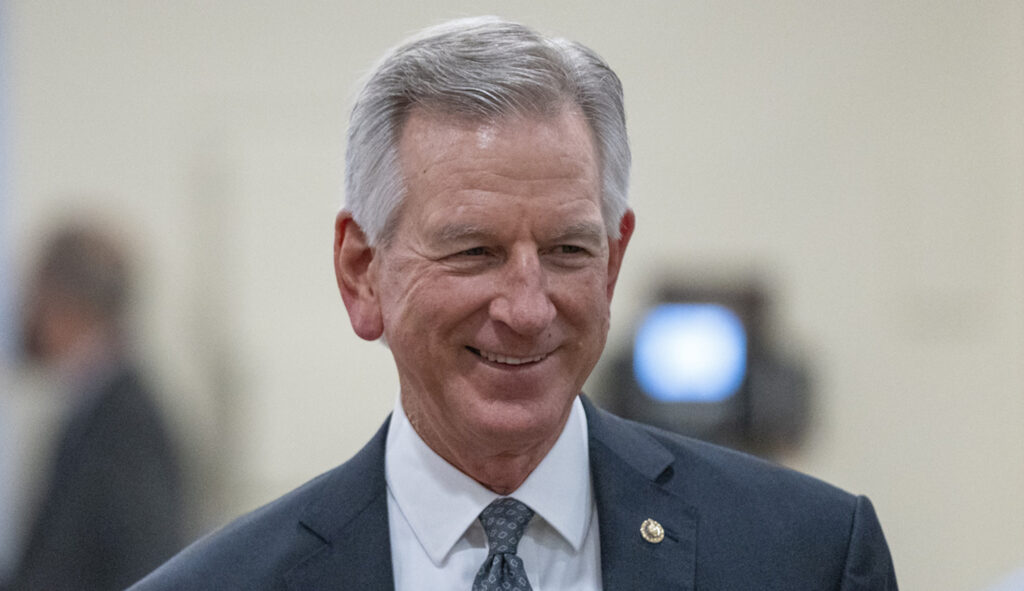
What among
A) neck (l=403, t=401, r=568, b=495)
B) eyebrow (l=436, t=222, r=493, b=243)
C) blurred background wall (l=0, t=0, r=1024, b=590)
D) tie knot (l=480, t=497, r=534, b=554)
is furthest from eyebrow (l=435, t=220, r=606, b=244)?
blurred background wall (l=0, t=0, r=1024, b=590)

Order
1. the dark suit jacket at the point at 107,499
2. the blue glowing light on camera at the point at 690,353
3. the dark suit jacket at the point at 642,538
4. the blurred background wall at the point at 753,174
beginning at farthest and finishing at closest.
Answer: the blurred background wall at the point at 753,174 → the blue glowing light on camera at the point at 690,353 → the dark suit jacket at the point at 107,499 → the dark suit jacket at the point at 642,538

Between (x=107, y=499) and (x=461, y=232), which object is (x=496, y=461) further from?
(x=107, y=499)

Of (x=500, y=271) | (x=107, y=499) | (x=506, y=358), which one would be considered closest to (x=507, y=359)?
(x=506, y=358)

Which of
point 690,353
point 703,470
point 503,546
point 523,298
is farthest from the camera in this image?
point 690,353

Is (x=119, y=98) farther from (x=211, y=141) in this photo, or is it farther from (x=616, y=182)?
(x=616, y=182)

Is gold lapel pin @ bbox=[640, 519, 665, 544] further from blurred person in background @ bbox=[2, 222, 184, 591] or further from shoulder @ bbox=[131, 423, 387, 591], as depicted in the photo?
blurred person in background @ bbox=[2, 222, 184, 591]

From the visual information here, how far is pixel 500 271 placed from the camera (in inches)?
57.2

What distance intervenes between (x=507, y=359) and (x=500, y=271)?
0.11 metres

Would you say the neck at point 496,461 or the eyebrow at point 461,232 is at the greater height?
the eyebrow at point 461,232

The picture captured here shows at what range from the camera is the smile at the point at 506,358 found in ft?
4.84

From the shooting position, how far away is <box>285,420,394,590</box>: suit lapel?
1553 millimetres

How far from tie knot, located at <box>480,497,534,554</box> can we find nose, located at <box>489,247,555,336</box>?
275mm

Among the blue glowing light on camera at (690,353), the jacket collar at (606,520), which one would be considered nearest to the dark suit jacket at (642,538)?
the jacket collar at (606,520)

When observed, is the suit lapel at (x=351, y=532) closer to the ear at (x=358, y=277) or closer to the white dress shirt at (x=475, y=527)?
the white dress shirt at (x=475, y=527)
